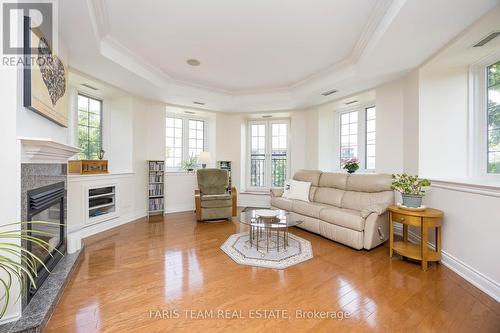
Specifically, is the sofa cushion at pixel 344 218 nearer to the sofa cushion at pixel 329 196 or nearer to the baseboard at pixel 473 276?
the sofa cushion at pixel 329 196

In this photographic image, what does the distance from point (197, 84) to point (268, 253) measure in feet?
11.4

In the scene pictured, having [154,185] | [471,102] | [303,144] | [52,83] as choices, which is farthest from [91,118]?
[471,102]

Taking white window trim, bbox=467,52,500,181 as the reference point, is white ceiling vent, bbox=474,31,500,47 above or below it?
above

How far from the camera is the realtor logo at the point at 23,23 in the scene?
1.45 meters

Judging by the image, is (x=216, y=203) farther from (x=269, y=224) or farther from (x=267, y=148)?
(x=267, y=148)

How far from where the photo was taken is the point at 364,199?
337cm

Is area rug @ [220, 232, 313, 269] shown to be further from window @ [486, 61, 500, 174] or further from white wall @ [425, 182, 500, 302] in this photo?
window @ [486, 61, 500, 174]

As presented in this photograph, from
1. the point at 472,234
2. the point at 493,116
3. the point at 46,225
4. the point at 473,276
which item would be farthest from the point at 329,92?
the point at 46,225

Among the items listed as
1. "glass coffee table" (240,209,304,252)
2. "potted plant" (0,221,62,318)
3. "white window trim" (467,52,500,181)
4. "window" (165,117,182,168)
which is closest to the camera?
"potted plant" (0,221,62,318)

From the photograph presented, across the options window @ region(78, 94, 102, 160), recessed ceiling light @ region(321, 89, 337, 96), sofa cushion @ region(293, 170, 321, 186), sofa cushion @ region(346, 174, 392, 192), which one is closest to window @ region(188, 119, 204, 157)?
window @ region(78, 94, 102, 160)

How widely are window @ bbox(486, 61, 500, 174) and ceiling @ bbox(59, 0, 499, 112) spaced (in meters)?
0.72

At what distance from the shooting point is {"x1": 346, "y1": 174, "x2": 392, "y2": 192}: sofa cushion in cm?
325

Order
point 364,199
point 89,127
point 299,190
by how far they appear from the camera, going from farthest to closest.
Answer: point 299,190
point 89,127
point 364,199

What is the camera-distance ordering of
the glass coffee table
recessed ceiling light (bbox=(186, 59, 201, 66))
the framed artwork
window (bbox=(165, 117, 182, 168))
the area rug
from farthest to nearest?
1. window (bbox=(165, 117, 182, 168))
2. recessed ceiling light (bbox=(186, 59, 201, 66))
3. the glass coffee table
4. the area rug
5. the framed artwork
